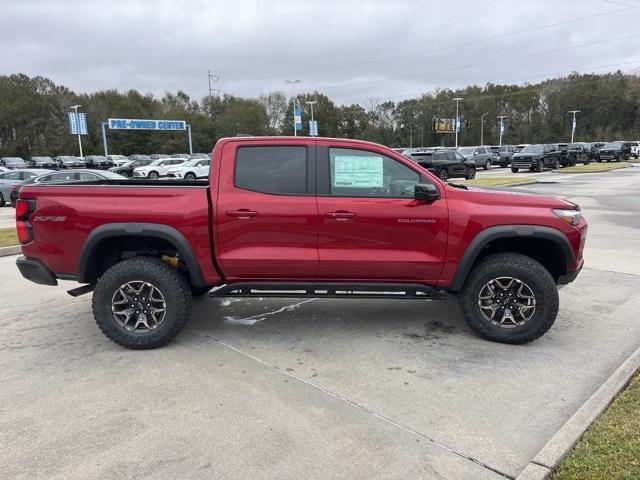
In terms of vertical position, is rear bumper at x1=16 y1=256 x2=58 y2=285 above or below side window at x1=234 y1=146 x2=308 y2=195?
below

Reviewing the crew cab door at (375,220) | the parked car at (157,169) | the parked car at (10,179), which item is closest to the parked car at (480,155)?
the parked car at (157,169)

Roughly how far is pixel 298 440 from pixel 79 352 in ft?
8.16

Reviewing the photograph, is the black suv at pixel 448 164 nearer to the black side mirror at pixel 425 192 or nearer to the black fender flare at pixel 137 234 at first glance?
the black side mirror at pixel 425 192

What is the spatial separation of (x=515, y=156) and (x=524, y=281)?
30280 mm

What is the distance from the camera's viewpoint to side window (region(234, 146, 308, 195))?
447cm

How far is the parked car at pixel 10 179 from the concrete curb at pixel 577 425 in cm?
2046

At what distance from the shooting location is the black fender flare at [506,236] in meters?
4.36

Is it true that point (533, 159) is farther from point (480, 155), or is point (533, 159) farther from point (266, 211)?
point (266, 211)

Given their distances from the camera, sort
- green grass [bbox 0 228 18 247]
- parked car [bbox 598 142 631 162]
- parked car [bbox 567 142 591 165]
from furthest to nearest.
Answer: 1. parked car [bbox 598 142 631 162]
2. parked car [bbox 567 142 591 165]
3. green grass [bbox 0 228 18 247]

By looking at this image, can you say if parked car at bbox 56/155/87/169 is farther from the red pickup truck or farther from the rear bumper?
the red pickup truck

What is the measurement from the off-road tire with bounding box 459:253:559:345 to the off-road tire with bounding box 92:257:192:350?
260 centimetres

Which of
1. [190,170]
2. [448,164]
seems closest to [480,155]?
[448,164]

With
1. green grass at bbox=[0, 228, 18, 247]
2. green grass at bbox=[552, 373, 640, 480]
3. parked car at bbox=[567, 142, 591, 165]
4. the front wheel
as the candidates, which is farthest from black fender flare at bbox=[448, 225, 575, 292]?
parked car at bbox=[567, 142, 591, 165]

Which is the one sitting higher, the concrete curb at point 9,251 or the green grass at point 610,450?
the concrete curb at point 9,251
